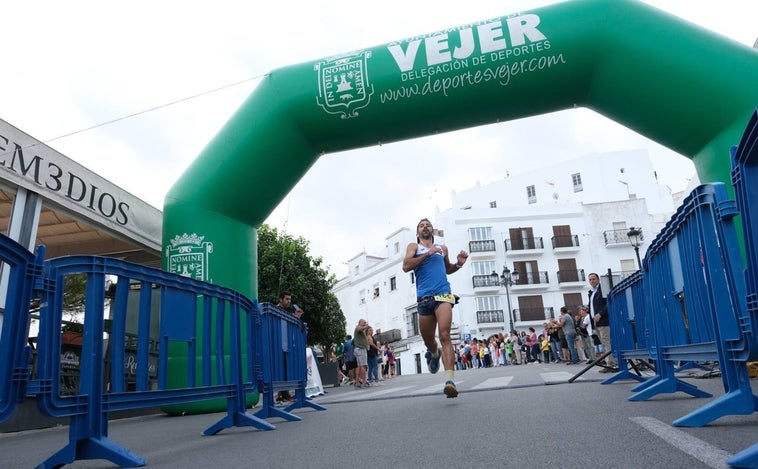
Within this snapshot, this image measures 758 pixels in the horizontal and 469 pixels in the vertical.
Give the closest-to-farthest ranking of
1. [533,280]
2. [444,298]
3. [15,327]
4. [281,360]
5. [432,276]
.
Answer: [15,327], [281,360], [444,298], [432,276], [533,280]

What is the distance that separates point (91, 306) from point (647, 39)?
789 centimetres

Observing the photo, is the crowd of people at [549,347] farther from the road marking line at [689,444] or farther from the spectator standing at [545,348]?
the road marking line at [689,444]

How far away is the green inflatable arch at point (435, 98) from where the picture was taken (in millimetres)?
7992

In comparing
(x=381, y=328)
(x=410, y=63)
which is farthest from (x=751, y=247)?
(x=381, y=328)

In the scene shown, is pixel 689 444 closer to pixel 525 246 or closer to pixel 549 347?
pixel 549 347

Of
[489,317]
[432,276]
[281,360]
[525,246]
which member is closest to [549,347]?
[489,317]

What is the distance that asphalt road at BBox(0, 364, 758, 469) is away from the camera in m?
2.50

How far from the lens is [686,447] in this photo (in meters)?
2.51

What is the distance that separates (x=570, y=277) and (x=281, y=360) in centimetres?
4447

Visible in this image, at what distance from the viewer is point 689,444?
257 cm

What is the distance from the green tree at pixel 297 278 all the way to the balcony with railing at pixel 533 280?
22338 millimetres

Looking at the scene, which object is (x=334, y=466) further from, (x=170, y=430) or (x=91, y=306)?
(x=170, y=430)

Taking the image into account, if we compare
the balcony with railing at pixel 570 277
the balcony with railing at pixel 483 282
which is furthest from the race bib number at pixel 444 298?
the balcony with railing at pixel 570 277

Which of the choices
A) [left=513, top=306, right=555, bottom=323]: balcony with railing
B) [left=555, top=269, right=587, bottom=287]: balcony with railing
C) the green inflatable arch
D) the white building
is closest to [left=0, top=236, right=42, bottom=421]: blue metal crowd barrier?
the green inflatable arch
